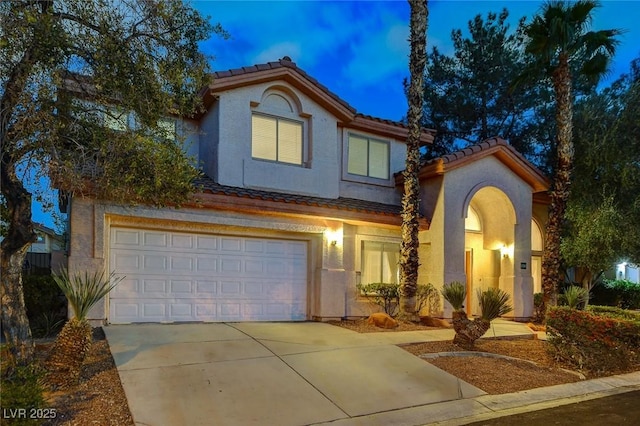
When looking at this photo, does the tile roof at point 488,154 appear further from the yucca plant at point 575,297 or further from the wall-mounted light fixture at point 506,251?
the yucca plant at point 575,297

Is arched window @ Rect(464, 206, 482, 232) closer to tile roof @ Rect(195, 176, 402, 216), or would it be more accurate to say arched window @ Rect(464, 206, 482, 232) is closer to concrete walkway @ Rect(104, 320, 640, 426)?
tile roof @ Rect(195, 176, 402, 216)

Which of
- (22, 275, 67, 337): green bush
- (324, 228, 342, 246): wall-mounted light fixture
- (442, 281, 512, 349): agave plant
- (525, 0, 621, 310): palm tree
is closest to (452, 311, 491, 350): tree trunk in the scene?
(442, 281, 512, 349): agave plant

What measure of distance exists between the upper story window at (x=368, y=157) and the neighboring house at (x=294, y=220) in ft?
0.14

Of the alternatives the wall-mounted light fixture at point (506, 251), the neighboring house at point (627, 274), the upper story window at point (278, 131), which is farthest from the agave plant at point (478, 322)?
the neighboring house at point (627, 274)

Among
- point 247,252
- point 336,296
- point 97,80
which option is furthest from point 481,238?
point 97,80

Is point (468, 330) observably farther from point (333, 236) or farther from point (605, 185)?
point (605, 185)

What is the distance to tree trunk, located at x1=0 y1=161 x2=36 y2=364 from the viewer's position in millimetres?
5906

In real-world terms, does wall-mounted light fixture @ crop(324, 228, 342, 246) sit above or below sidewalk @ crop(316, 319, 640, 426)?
above

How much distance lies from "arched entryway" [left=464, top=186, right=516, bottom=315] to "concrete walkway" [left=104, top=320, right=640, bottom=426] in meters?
6.84

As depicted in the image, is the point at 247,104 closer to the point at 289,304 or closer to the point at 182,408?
the point at 289,304

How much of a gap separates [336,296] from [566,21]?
35.4ft

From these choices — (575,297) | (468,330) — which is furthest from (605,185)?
(468,330)

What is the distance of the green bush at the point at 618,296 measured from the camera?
1930cm

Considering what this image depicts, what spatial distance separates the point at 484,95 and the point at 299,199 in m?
15.4
